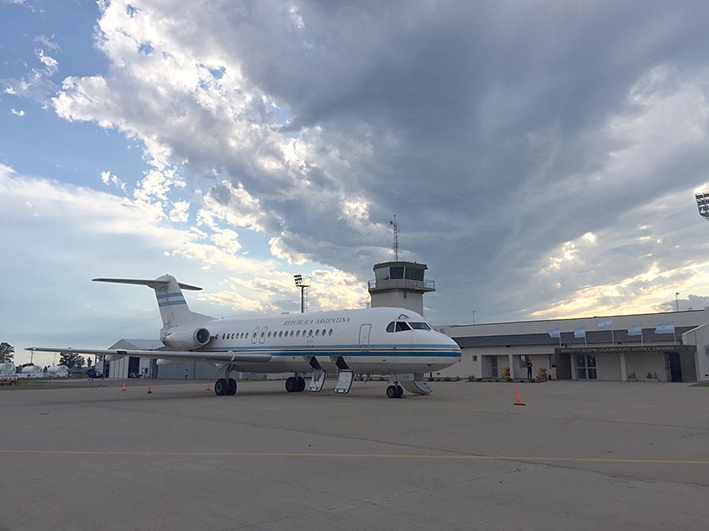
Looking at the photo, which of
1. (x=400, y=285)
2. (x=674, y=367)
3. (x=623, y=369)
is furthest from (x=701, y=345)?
(x=400, y=285)

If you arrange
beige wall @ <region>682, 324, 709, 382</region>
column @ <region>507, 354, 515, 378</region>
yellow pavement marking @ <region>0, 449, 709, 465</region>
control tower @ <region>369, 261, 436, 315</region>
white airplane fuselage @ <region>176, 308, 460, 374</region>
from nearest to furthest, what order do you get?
yellow pavement marking @ <region>0, 449, 709, 465</region> → white airplane fuselage @ <region>176, 308, 460, 374</region> → beige wall @ <region>682, 324, 709, 382</region> → column @ <region>507, 354, 515, 378</region> → control tower @ <region>369, 261, 436, 315</region>

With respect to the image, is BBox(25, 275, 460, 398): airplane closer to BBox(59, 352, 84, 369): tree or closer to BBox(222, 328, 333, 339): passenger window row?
BBox(222, 328, 333, 339): passenger window row

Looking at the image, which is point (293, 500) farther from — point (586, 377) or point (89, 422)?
point (586, 377)

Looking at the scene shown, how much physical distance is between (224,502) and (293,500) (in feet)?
2.55

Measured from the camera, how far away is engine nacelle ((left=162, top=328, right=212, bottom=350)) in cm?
3016

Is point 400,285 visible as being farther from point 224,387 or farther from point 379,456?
point 379,456

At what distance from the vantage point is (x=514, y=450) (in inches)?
371

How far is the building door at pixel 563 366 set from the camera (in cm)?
4181

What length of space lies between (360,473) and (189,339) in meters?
24.4

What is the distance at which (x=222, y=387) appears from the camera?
26.6m

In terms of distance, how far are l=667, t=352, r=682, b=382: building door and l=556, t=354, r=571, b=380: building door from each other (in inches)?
281

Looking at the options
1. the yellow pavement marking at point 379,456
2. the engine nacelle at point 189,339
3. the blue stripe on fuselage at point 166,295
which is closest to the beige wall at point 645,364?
the engine nacelle at point 189,339

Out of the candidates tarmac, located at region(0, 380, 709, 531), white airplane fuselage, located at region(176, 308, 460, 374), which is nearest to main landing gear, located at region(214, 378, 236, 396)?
white airplane fuselage, located at region(176, 308, 460, 374)

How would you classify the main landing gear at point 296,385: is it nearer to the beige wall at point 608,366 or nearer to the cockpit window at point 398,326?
the cockpit window at point 398,326
